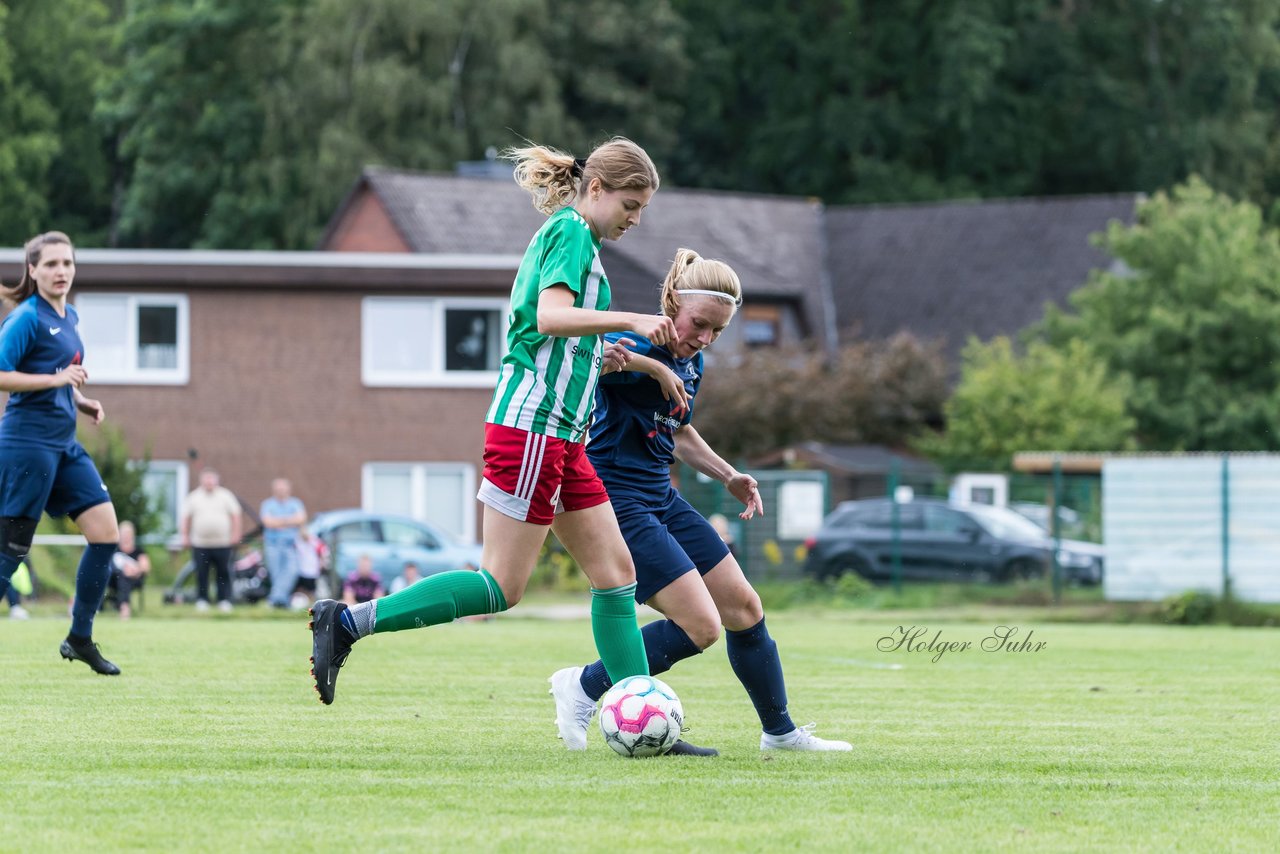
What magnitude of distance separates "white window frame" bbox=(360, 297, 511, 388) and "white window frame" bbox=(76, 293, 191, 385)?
2983mm

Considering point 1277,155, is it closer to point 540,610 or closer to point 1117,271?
point 1117,271

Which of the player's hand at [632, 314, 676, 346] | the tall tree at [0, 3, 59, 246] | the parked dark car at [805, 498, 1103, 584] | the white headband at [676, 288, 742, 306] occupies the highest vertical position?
the tall tree at [0, 3, 59, 246]

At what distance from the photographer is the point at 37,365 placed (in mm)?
9219

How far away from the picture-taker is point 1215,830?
Result: 5.35 metres

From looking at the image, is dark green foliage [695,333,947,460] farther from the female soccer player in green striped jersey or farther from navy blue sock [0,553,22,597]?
the female soccer player in green striped jersey

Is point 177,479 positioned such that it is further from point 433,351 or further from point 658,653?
point 658,653

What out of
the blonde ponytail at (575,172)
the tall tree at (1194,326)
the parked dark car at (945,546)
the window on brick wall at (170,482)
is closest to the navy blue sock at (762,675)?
the blonde ponytail at (575,172)

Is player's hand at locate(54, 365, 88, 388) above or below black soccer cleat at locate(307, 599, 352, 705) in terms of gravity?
above

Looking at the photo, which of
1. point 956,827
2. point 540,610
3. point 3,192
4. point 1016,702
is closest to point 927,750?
point 956,827

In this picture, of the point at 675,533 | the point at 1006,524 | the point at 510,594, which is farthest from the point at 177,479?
the point at 510,594

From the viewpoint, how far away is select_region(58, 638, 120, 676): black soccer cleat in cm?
953

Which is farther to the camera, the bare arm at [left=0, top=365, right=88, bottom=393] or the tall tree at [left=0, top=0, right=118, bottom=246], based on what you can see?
the tall tree at [left=0, top=0, right=118, bottom=246]

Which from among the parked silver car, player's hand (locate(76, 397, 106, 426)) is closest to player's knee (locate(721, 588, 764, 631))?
player's hand (locate(76, 397, 106, 426))

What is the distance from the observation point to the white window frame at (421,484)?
114 feet
